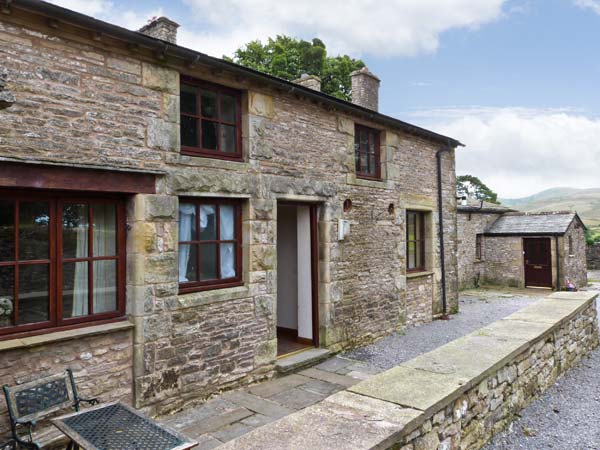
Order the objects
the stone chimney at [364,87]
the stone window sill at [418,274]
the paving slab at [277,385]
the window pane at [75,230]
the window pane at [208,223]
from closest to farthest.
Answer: the window pane at [75,230], the window pane at [208,223], the paving slab at [277,385], the stone window sill at [418,274], the stone chimney at [364,87]

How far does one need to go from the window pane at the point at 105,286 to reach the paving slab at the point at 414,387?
314 cm

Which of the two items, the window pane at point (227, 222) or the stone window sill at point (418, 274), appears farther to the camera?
the stone window sill at point (418, 274)

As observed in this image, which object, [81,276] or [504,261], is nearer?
[81,276]

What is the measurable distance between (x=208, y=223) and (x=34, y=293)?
2287 millimetres

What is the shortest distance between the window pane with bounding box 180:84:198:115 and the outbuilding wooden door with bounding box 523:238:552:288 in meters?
16.5

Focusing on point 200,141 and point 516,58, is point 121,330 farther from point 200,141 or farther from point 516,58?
point 516,58

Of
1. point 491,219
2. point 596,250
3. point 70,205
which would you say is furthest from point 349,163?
point 596,250

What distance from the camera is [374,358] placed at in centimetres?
778

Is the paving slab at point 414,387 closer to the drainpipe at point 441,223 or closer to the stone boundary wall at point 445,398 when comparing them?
the stone boundary wall at point 445,398

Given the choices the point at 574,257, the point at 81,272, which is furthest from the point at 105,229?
the point at 574,257

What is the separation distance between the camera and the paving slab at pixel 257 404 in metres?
5.33

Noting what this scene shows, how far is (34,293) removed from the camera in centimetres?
441

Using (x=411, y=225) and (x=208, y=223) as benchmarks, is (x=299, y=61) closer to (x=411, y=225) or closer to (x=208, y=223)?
(x=411, y=225)

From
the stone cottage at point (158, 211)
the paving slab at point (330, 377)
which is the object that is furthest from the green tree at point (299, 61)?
the paving slab at point (330, 377)
